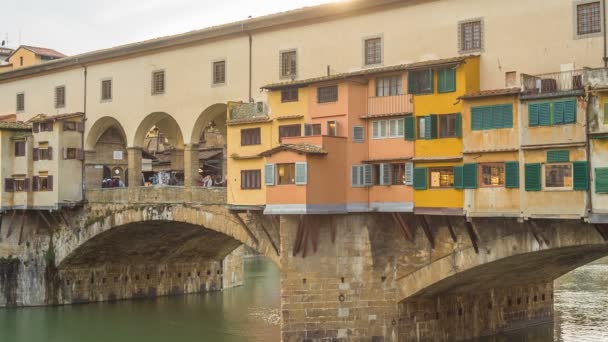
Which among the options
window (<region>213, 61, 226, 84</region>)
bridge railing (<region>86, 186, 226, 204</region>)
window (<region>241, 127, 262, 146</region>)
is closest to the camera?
window (<region>241, 127, 262, 146</region>)

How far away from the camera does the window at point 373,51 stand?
2608cm

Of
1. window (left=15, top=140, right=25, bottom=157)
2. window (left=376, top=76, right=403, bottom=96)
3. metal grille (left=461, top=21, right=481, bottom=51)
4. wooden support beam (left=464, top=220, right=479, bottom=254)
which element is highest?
metal grille (left=461, top=21, right=481, bottom=51)

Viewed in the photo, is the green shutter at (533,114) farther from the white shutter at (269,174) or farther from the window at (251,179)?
the window at (251,179)

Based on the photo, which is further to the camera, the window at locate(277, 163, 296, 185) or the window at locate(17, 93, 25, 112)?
the window at locate(17, 93, 25, 112)

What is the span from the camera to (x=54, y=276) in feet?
129

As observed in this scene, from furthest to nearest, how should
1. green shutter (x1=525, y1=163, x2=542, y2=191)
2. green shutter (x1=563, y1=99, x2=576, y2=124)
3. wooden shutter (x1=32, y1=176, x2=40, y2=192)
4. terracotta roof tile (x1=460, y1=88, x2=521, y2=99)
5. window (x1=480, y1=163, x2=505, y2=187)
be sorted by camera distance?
wooden shutter (x1=32, y1=176, x2=40, y2=192) < window (x1=480, y1=163, x2=505, y2=187) < terracotta roof tile (x1=460, y1=88, x2=521, y2=99) < green shutter (x1=525, y1=163, x2=542, y2=191) < green shutter (x1=563, y1=99, x2=576, y2=124)

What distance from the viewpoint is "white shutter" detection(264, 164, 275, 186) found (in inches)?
976

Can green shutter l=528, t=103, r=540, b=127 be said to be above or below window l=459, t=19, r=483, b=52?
below

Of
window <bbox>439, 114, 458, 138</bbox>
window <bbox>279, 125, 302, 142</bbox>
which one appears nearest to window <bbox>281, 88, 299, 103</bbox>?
window <bbox>279, 125, 302, 142</bbox>

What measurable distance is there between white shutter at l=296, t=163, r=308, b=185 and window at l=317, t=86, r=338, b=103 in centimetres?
247

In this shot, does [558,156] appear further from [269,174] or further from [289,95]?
[289,95]

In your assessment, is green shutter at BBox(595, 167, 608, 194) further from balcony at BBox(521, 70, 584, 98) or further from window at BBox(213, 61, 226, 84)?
window at BBox(213, 61, 226, 84)

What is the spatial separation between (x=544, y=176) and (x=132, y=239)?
22739mm

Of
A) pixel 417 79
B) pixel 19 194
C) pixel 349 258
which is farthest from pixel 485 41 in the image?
pixel 19 194
